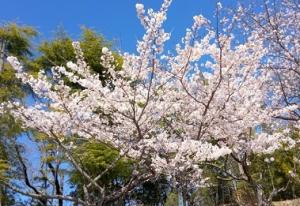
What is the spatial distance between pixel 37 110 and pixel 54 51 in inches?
359

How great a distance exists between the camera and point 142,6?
4.09 meters

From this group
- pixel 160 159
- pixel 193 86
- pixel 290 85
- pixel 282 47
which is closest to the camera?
pixel 160 159

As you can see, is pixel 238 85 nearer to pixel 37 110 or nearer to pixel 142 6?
pixel 142 6

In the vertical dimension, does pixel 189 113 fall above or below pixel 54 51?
below

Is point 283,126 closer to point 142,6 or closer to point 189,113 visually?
point 189,113

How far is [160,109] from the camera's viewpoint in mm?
4945

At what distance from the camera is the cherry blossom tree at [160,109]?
14.6 ft

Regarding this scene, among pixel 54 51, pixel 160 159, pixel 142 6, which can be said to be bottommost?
pixel 160 159

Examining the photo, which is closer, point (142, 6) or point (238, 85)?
point (142, 6)

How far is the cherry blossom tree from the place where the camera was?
14.6 ft

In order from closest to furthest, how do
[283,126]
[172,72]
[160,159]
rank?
[160,159]
[172,72]
[283,126]

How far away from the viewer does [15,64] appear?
4.32 metres

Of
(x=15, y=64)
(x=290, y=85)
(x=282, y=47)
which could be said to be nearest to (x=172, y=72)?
(x=15, y=64)

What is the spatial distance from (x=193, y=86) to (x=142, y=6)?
6.19 ft
